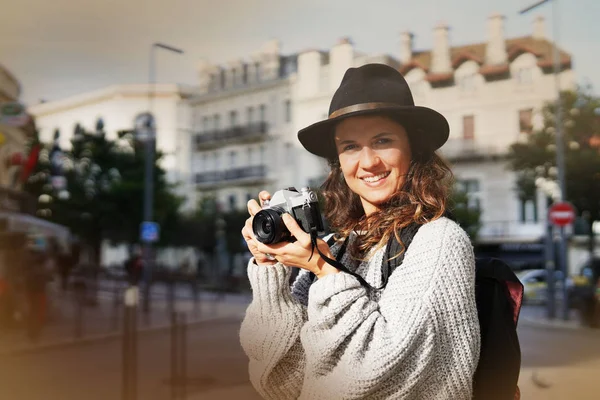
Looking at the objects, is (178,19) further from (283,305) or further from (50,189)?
(50,189)

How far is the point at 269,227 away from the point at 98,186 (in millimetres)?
21868

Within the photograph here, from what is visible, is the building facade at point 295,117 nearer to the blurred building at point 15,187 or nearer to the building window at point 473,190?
the building window at point 473,190

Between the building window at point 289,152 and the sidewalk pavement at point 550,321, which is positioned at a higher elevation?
the building window at point 289,152

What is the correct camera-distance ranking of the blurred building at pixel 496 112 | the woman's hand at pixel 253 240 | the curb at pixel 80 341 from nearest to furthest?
the woman's hand at pixel 253 240, the curb at pixel 80 341, the blurred building at pixel 496 112

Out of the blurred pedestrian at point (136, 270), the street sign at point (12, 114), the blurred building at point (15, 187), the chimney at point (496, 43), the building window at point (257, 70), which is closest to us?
the street sign at point (12, 114)

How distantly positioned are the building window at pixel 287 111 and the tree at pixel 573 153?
367 inches

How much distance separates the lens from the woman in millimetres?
1107

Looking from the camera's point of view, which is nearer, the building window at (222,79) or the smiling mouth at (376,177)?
the smiling mouth at (376,177)

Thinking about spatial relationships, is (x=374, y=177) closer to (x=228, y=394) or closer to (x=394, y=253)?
(x=394, y=253)

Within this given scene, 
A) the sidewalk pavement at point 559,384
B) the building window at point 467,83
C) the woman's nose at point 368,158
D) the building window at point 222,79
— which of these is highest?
the building window at point 222,79

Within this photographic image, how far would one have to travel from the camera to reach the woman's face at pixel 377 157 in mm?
1295

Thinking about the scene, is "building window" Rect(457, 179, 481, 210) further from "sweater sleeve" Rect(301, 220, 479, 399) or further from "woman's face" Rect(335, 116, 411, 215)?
"sweater sleeve" Rect(301, 220, 479, 399)

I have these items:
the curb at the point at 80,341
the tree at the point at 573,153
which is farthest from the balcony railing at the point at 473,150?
the curb at the point at 80,341

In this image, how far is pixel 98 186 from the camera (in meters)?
22.2
